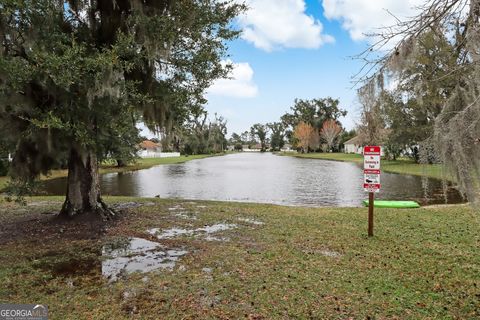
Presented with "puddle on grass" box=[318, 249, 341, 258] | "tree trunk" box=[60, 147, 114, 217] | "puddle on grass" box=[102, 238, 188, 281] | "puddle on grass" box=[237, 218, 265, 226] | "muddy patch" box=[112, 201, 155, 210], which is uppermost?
"tree trunk" box=[60, 147, 114, 217]

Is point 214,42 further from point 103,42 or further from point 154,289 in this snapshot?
point 154,289

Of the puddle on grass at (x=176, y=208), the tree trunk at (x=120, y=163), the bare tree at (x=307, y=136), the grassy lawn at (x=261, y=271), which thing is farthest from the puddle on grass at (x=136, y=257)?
the bare tree at (x=307, y=136)

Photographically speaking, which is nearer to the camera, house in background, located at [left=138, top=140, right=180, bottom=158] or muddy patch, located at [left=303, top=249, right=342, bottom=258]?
muddy patch, located at [left=303, top=249, right=342, bottom=258]

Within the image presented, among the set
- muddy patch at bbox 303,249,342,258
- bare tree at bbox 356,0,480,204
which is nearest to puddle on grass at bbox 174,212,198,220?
muddy patch at bbox 303,249,342,258

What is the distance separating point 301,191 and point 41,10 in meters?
14.0

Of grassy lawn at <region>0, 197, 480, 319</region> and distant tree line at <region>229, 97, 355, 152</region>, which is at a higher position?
distant tree line at <region>229, 97, 355, 152</region>

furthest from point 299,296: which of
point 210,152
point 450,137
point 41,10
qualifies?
point 210,152

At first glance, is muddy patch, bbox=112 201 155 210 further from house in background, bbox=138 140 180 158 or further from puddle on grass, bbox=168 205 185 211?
house in background, bbox=138 140 180 158

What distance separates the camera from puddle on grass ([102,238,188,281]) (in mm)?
5418

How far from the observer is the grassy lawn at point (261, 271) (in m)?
4.04

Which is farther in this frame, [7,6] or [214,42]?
[214,42]

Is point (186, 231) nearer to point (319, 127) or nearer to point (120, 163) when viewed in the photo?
point (120, 163)

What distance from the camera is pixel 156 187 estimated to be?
20.3 m

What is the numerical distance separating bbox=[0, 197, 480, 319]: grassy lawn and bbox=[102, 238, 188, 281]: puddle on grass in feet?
0.44
